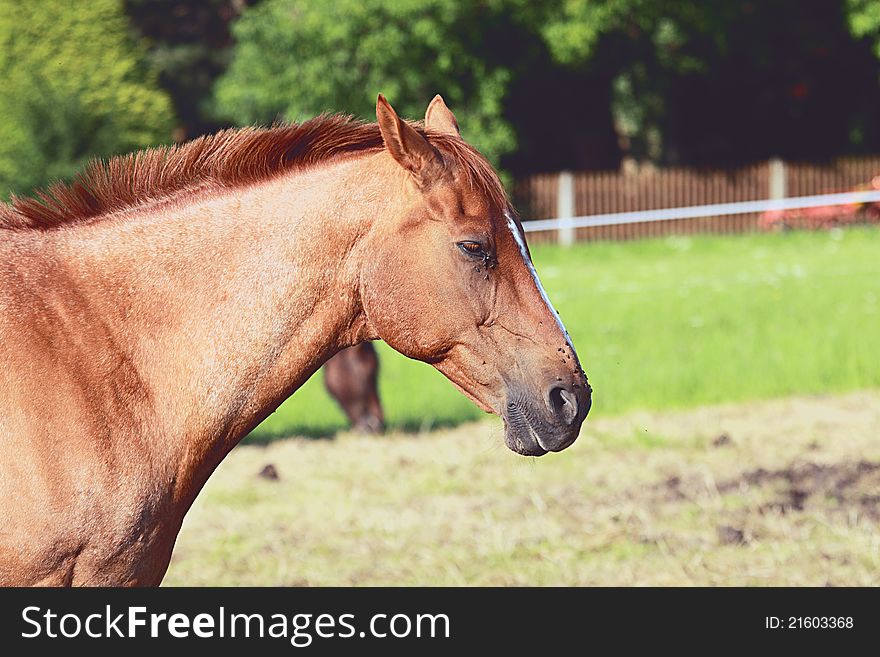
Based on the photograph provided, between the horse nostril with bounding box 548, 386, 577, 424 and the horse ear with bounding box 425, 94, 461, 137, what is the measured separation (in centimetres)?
90

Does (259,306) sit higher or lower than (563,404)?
higher

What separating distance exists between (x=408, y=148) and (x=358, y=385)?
20.7ft

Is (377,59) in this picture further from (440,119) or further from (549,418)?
(549,418)

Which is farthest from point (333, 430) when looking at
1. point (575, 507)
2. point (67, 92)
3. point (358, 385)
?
point (67, 92)

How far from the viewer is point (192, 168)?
A: 3.45 m

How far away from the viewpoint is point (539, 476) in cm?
786

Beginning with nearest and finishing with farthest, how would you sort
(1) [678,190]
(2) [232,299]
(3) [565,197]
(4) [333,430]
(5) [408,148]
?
(5) [408,148] → (2) [232,299] → (4) [333,430] → (3) [565,197] → (1) [678,190]

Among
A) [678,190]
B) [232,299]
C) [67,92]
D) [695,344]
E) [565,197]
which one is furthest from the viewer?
[678,190]

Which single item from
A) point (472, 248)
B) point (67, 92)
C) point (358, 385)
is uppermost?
point (472, 248)

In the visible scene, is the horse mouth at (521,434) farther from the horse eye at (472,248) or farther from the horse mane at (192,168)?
the horse mane at (192,168)

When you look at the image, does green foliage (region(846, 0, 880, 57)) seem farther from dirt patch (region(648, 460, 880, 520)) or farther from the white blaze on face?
the white blaze on face

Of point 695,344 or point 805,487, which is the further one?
point 695,344

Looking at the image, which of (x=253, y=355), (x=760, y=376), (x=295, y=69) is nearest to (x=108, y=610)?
(x=253, y=355)

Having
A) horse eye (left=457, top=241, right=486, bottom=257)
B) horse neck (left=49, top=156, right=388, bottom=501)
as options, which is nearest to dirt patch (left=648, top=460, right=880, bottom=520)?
horse eye (left=457, top=241, right=486, bottom=257)
